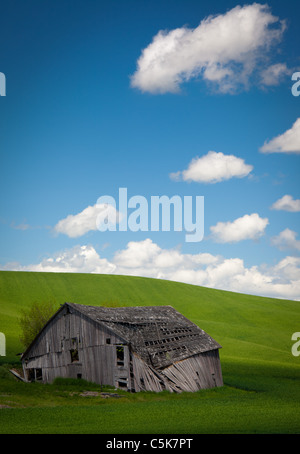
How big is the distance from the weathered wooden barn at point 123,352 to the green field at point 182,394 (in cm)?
148

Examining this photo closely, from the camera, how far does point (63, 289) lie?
352 ft

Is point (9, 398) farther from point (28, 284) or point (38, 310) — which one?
point (28, 284)

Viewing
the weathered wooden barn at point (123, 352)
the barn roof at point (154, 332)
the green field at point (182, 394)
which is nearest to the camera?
the green field at point (182, 394)

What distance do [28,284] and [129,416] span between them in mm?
86928

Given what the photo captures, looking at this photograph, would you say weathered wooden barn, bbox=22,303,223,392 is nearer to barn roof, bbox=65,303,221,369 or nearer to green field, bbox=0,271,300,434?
barn roof, bbox=65,303,221,369

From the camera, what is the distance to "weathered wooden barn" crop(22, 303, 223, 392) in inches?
1453

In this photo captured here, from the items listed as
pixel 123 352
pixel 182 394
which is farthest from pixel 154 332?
pixel 182 394

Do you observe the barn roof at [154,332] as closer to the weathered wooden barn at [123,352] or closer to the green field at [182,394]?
the weathered wooden barn at [123,352]

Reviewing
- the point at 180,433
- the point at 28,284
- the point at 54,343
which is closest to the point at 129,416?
the point at 180,433

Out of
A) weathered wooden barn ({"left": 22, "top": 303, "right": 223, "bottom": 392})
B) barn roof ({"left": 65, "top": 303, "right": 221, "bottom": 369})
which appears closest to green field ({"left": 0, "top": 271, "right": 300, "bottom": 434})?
weathered wooden barn ({"left": 22, "top": 303, "right": 223, "bottom": 392})

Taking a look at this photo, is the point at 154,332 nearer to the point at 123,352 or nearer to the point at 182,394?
the point at 123,352

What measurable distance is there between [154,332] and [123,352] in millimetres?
4157

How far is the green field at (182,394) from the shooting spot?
22158 mm

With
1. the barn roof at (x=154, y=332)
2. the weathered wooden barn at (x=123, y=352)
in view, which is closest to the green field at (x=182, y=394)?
the weathered wooden barn at (x=123, y=352)
